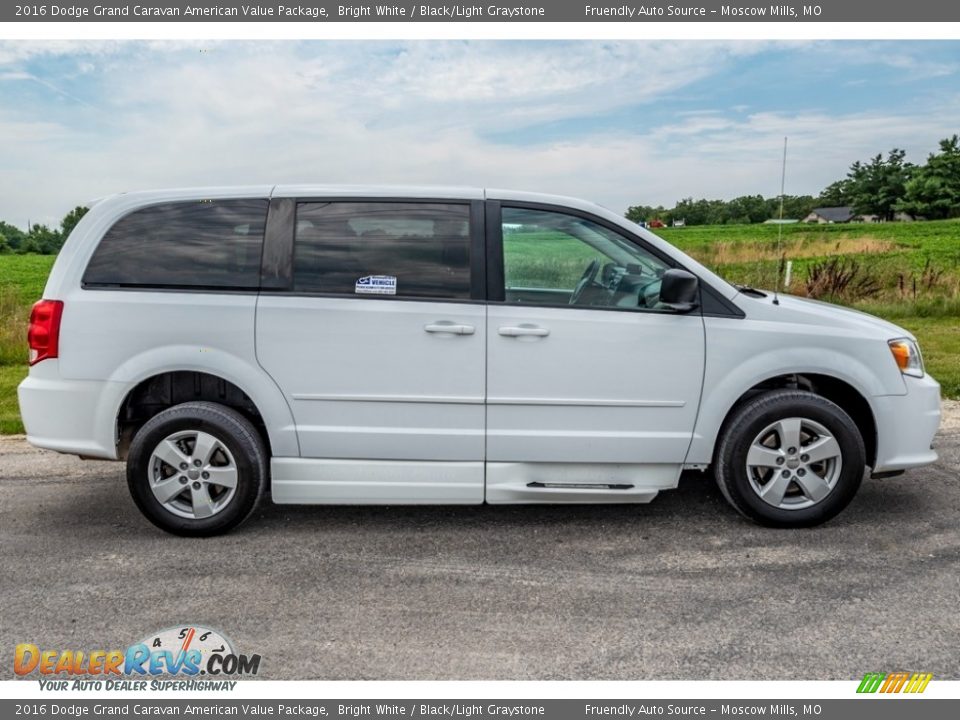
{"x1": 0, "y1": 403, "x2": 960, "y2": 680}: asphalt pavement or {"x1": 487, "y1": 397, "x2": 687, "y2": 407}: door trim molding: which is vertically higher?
{"x1": 487, "y1": 397, "x2": 687, "y2": 407}: door trim molding

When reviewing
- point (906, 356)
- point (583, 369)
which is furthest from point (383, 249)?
point (906, 356)

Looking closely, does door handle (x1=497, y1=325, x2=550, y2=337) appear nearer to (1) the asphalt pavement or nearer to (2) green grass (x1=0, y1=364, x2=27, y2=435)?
(1) the asphalt pavement

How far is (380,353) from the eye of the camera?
4.56 m

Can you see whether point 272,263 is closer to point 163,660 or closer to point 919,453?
point 163,660

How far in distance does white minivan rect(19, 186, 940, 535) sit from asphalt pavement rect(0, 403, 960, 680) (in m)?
0.28

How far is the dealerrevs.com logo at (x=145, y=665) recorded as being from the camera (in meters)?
3.29

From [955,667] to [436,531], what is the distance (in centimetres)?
265

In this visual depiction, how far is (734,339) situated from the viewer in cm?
464

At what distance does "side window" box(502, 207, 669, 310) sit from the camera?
4676mm

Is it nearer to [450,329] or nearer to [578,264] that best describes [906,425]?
[578,264]

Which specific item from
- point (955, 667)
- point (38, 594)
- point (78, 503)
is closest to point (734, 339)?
point (955, 667)

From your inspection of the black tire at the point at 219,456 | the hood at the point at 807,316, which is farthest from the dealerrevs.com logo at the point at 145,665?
the hood at the point at 807,316

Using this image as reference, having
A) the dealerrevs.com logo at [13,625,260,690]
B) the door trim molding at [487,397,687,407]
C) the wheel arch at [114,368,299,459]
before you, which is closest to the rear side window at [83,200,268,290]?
the wheel arch at [114,368,299,459]

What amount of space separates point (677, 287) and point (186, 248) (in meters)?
2.76
